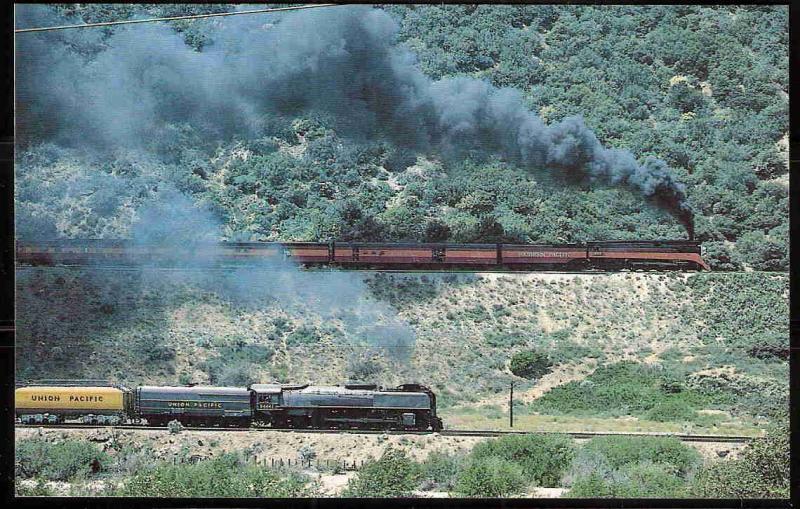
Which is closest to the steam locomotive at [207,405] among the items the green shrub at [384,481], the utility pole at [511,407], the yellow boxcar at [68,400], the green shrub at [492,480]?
the yellow boxcar at [68,400]

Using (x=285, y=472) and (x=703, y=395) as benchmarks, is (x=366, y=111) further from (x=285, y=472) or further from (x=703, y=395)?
(x=703, y=395)

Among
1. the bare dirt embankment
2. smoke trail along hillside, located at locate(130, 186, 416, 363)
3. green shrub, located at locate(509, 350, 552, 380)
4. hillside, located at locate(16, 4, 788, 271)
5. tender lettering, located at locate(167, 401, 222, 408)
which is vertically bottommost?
the bare dirt embankment

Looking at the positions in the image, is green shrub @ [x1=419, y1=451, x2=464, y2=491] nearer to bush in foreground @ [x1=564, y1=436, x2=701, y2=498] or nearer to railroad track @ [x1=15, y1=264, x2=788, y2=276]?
bush in foreground @ [x1=564, y1=436, x2=701, y2=498]

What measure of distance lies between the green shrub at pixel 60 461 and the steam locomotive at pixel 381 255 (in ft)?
6.52

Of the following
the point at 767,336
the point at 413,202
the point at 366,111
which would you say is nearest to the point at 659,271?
the point at 767,336

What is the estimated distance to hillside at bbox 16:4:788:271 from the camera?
37.2 ft

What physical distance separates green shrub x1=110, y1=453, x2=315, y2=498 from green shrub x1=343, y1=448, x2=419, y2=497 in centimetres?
48

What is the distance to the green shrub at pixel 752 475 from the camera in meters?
11.0

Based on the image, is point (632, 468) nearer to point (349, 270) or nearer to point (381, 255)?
→ point (381, 255)

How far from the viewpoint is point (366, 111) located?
11359mm

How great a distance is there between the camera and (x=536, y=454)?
→ 1098 centimetres

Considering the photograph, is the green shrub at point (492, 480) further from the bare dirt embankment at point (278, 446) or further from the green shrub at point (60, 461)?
the green shrub at point (60, 461)

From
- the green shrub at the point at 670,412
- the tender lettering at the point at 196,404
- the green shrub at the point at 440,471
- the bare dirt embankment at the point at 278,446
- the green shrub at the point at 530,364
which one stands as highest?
the green shrub at the point at 530,364

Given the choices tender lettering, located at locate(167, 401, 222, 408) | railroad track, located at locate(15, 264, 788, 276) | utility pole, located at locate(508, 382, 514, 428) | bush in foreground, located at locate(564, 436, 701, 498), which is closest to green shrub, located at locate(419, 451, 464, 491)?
utility pole, located at locate(508, 382, 514, 428)
